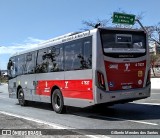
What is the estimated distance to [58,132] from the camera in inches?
404

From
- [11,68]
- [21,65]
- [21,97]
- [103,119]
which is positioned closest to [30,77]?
[21,65]

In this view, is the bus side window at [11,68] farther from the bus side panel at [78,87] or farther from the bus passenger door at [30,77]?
the bus side panel at [78,87]

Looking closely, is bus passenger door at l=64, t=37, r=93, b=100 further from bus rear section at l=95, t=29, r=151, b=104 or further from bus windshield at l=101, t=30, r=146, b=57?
bus windshield at l=101, t=30, r=146, b=57

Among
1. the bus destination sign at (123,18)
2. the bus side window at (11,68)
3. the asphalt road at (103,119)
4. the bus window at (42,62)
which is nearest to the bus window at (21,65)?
the bus side window at (11,68)

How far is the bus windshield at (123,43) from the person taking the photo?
516 inches

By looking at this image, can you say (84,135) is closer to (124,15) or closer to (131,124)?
(131,124)

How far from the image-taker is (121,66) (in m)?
13.2

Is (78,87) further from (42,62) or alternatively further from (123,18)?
(123,18)

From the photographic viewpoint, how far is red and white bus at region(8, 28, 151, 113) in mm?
12828

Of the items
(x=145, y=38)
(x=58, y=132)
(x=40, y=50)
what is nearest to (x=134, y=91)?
(x=145, y=38)

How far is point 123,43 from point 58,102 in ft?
12.8

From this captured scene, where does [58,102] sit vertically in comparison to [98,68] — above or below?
below

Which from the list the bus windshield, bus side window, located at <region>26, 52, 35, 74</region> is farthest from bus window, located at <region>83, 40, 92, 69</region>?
bus side window, located at <region>26, 52, 35, 74</region>

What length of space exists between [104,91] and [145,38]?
2.79 meters
